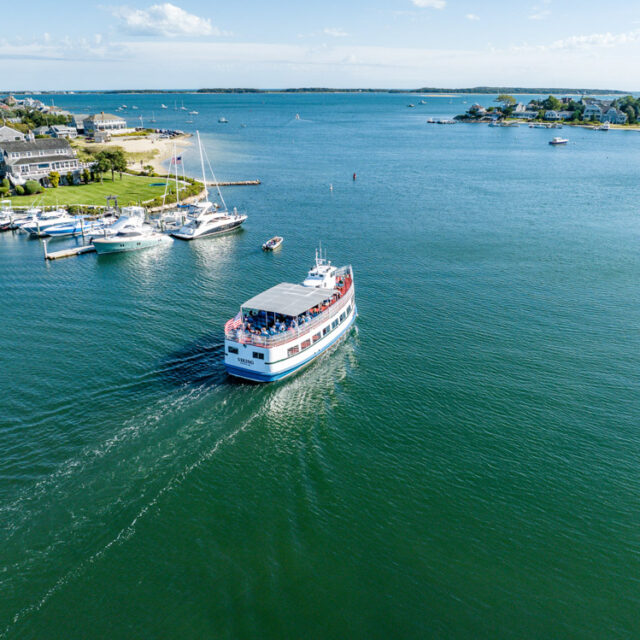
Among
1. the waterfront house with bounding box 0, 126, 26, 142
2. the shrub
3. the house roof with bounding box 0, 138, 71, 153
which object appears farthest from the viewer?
the waterfront house with bounding box 0, 126, 26, 142

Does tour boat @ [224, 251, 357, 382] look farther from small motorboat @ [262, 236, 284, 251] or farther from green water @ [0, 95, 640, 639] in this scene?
small motorboat @ [262, 236, 284, 251]

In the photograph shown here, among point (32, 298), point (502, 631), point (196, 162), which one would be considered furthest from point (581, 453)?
point (196, 162)

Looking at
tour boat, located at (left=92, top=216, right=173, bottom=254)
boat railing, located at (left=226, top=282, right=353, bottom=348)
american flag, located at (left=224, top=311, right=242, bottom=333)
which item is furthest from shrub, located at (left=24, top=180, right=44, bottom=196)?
boat railing, located at (left=226, top=282, right=353, bottom=348)

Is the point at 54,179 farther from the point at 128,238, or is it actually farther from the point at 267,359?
the point at 267,359

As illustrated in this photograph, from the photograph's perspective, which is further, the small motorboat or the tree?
the tree

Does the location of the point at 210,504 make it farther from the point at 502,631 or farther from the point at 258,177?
the point at 258,177

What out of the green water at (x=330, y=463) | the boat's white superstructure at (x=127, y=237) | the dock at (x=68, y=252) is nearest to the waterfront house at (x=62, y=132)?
the boat's white superstructure at (x=127, y=237)
